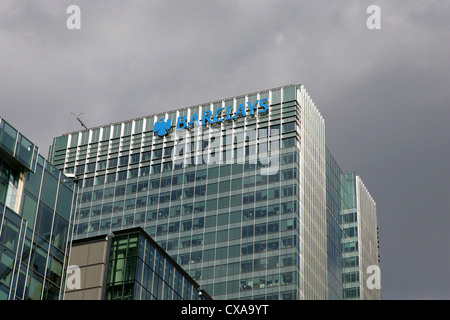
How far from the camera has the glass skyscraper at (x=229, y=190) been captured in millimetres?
135000

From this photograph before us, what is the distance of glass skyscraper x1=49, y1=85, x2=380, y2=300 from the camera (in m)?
135

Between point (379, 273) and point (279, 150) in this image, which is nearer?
point (279, 150)

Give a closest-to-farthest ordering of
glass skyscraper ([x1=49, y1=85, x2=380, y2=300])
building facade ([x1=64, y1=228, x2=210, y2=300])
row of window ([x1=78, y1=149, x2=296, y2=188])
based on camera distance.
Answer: building facade ([x1=64, y1=228, x2=210, y2=300])
glass skyscraper ([x1=49, y1=85, x2=380, y2=300])
row of window ([x1=78, y1=149, x2=296, y2=188])

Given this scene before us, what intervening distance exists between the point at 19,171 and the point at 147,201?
9341cm

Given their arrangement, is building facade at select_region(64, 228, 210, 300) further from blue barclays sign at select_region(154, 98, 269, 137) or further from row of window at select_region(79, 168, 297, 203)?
blue barclays sign at select_region(154, 98, 269, 137)

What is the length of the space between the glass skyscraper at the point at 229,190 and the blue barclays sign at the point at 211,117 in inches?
8.7

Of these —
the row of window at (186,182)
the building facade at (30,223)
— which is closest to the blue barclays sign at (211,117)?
the row of window at (186,182)

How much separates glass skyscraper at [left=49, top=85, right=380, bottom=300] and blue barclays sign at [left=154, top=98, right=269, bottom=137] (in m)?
0.22

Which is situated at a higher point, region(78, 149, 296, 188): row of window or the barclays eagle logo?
the barclays eagle logo

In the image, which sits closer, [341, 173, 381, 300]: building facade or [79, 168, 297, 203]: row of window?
[79, 168, 297, 203]: row of window

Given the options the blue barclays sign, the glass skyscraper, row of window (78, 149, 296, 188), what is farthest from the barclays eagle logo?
row of window (78, 149, 296, 188)

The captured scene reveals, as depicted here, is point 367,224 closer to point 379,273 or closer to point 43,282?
point 379,273
